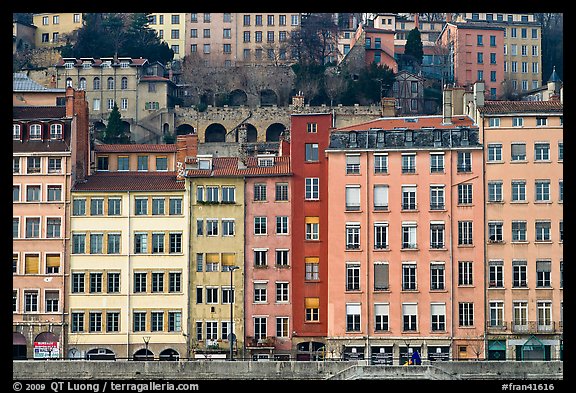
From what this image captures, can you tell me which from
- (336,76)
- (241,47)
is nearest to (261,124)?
(336,76)

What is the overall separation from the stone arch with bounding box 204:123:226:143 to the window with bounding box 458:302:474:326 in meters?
47.6

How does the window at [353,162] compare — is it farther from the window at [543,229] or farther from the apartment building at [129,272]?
the window at [543,229]

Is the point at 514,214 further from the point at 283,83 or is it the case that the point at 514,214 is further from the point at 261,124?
the point at 283,83

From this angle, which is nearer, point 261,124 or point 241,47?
point 261,124

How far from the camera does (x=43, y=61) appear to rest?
134 metres

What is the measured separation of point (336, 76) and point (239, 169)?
45.9 metres

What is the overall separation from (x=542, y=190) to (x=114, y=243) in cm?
2271

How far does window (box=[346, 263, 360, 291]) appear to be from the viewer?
72.3m

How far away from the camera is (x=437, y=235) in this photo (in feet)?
238

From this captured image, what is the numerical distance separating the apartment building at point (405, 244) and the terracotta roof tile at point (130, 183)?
29.6 feet

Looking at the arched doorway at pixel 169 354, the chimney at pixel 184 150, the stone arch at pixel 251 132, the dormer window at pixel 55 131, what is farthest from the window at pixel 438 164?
the stone arch at pixel 251 132

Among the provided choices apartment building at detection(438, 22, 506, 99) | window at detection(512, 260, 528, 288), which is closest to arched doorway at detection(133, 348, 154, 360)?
window at detection(512, 260, 528, 288)

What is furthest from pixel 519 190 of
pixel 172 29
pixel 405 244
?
pixel 172 29

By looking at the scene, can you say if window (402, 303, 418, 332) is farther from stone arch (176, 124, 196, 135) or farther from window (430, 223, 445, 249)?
stone arch (176, 124, 196, 135)
